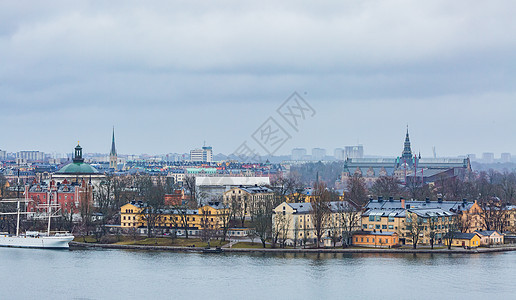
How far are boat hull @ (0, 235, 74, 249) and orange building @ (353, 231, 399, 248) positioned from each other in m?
14.7

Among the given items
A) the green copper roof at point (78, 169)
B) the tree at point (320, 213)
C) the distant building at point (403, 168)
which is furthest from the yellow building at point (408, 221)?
the distant building at point (403, 168)

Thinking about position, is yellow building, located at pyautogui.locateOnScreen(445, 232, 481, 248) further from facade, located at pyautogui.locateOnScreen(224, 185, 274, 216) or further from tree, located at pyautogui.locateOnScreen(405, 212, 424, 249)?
facade, located at pyautogui.locateOnScreen(224, 185, 274, 216)

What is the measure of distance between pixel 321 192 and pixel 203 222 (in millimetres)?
6795

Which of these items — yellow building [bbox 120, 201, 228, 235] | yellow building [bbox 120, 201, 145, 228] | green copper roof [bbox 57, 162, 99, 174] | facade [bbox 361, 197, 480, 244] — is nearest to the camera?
facade [bbox 361, 197, 480, 244]

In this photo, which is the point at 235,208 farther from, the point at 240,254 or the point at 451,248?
the point at 451,248

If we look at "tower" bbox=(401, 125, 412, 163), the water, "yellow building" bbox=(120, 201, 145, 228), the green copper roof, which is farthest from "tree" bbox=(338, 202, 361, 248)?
"tower" bbox=(401, 125, 412, 163)

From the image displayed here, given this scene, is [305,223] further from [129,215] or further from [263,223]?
[129,215]

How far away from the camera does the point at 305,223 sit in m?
48.8

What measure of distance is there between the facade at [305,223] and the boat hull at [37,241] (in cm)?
1086

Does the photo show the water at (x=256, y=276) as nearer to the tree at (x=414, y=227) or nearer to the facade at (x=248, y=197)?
the tree at (x=414, y=227)

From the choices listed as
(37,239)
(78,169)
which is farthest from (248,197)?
(78,169)

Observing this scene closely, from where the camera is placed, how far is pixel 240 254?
44.8 metres

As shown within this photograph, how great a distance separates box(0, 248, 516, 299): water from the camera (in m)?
34.1

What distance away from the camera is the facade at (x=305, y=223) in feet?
155
